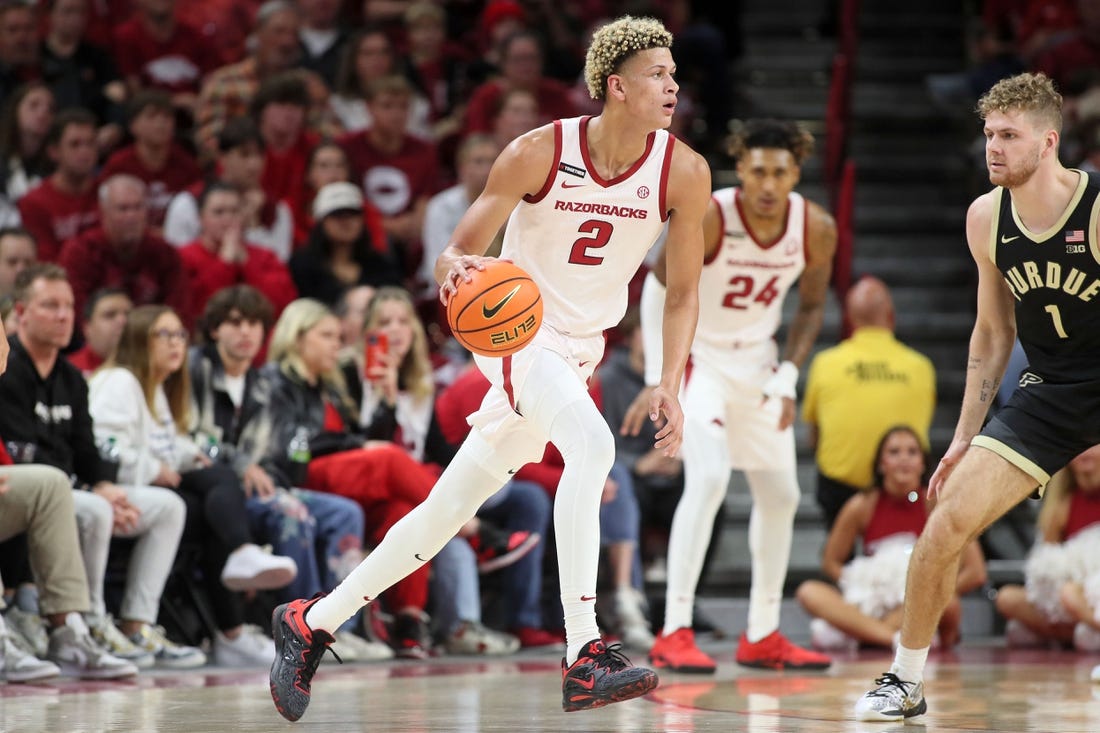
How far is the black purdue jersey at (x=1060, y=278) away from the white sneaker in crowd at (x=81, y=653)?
362cm

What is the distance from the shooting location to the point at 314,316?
7.79 metres

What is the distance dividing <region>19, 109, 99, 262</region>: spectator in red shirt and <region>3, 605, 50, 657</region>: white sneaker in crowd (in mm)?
2850

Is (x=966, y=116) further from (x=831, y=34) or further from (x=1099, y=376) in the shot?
(x=1099, y=376)

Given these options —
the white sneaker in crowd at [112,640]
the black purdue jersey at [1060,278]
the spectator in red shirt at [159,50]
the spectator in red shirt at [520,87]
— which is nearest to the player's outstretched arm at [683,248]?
the black purdue jersey at [1060,278]

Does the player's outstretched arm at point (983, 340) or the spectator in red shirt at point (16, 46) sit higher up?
the spectator in red shirt at point (16, 46)

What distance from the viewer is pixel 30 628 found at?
6.46 m

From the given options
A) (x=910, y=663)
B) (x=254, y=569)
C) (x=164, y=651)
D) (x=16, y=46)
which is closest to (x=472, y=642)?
(x=254, y=569)

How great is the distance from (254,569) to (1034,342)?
3456 millimetres

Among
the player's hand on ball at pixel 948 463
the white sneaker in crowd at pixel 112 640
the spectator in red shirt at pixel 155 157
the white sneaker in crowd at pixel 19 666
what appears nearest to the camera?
the player's hand on ball at pixel 948 463

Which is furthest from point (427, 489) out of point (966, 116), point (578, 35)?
point (966, 116)

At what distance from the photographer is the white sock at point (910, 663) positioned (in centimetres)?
503

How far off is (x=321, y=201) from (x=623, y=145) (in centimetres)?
426

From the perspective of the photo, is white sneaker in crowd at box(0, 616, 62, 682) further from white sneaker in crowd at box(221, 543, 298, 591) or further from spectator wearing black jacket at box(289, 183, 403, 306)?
spectator wearing black jacket at box(289, 183, 403, 306)

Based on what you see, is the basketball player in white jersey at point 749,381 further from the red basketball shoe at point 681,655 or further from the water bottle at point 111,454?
the water bottle at point 111,454
